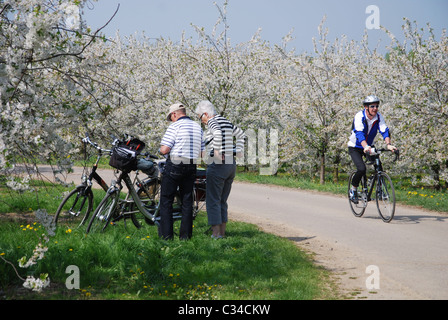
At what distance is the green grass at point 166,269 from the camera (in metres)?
5.16

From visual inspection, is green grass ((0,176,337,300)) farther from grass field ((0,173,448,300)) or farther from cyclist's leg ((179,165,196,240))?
cyclist's leg ((179,165,196,240))

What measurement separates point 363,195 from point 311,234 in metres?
2.03

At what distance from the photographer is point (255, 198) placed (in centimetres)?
1363

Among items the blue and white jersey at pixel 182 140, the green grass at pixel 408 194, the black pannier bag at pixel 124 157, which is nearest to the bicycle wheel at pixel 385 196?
the green grass at pixel 408 194

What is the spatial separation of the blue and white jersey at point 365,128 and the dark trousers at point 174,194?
160 inches

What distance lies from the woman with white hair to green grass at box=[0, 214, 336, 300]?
0.54 metres

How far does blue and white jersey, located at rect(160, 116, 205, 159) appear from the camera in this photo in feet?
23.0

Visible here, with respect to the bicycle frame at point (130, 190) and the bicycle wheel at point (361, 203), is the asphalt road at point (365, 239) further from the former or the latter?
the bicycle frame at point (130, 190)

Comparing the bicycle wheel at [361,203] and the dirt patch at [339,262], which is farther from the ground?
the bicycle wheel at [361,203]

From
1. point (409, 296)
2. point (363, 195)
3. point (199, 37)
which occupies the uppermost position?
point (199, 37)

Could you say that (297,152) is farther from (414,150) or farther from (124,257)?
(124,257)

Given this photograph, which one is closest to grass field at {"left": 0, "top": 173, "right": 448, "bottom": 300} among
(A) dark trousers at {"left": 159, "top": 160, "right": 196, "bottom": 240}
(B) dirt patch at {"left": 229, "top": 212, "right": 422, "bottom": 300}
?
(B) dirt patch at {"left": 229, "top": 212, "right": 422, "bottom": 300}
